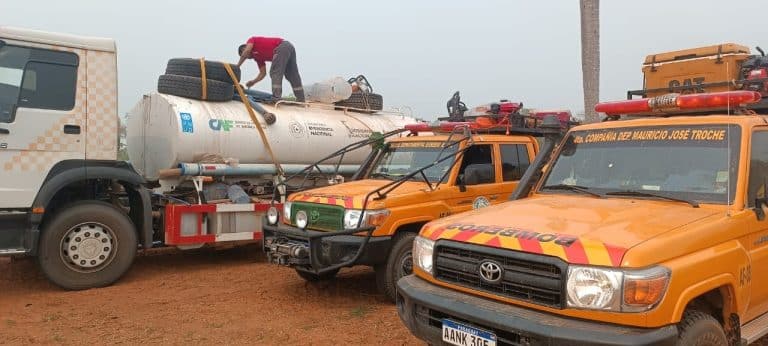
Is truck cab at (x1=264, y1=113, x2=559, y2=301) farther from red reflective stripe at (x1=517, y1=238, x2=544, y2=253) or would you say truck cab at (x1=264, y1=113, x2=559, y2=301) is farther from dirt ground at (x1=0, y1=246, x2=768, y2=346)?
red reflective stripe at (x1=517, y1=238, x2=544, y2=253)

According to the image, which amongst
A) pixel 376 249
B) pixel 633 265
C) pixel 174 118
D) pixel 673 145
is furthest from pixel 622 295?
pixel 174 118

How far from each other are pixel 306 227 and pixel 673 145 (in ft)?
11.8

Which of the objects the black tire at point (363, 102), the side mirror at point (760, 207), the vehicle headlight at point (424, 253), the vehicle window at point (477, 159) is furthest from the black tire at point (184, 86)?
the side mirror at point (760, 207)

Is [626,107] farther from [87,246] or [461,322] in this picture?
[87,246]

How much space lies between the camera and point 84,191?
7.00 meters

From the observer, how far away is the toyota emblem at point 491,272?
328 cm

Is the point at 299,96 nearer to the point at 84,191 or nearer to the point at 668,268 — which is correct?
the point at 84,191

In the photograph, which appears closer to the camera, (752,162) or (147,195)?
(752,162)

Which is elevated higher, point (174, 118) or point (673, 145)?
point (174, 118)

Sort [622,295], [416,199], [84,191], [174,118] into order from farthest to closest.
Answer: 1. [174,118]
2. [84,191]
3. [416,199]
4. [622,295]

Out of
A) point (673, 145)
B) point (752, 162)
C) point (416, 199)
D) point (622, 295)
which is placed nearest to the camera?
point (622, 295)

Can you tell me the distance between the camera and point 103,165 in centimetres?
682

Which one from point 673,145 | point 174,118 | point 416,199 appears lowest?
point 416,199

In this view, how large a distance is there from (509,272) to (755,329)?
168 centimetres
